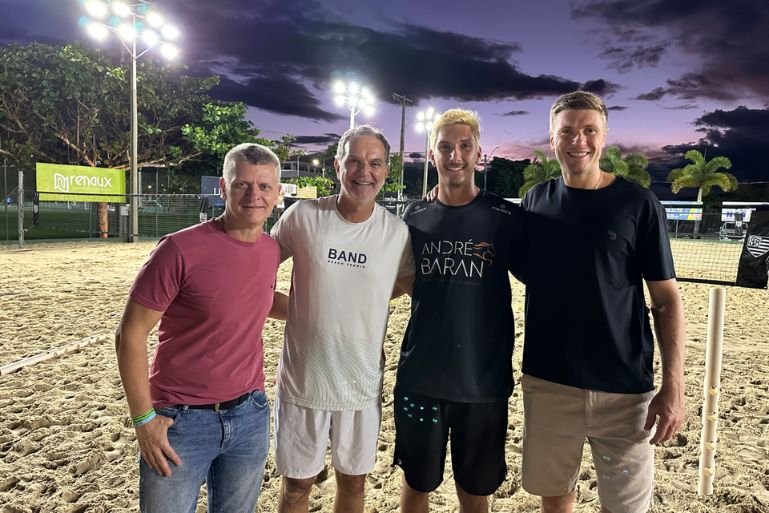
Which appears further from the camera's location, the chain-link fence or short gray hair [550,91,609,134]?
the chain-link fence

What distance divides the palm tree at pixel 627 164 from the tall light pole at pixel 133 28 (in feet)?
115

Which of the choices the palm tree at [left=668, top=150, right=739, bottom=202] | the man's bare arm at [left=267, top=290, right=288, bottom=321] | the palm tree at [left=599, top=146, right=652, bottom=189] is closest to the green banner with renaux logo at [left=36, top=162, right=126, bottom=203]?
the man's bare arm at [left=267, top=290, right=288, bottom=321]

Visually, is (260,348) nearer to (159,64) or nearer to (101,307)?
(101,307)

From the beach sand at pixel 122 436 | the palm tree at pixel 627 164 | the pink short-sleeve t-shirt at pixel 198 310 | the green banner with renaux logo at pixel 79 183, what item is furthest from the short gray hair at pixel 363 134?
the palm tree at pixel 627 164

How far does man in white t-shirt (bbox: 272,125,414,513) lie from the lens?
242 centimetres

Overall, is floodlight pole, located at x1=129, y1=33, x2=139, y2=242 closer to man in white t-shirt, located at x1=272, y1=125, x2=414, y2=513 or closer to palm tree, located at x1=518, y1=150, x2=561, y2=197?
man in white t-shirt, located at x1=272, y1=125, x2=414, y2=513

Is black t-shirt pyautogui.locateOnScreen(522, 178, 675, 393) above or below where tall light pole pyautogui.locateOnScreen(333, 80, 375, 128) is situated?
below

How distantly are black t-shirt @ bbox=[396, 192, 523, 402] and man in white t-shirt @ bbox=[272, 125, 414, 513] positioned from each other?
0.19 m

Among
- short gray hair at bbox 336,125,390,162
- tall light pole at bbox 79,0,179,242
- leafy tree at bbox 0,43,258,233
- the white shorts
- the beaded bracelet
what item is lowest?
the white shorts

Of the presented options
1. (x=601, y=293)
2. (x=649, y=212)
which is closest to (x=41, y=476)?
(x=601, y=293)

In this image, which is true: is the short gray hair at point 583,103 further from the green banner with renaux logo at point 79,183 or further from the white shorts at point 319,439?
the green banner with renaux logo at point 79,183

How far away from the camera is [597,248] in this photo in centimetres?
231

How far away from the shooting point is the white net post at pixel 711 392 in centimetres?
312

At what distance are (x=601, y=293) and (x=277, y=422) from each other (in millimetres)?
1712
